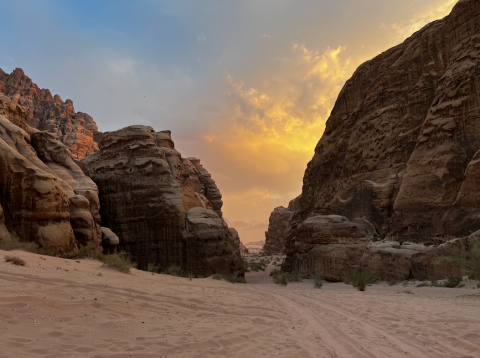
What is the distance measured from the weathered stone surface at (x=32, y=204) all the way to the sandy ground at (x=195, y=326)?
620 cm

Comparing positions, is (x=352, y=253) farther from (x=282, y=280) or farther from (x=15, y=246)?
(x=15, y=246)

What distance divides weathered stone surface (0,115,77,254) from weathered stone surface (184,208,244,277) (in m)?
7.25

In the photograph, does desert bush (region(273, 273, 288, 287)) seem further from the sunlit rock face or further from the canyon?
the sunlit rock face

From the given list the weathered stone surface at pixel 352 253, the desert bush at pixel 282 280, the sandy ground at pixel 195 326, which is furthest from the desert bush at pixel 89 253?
the weathered stone surface at pixel 352 253

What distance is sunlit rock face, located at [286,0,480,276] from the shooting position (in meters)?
16.8

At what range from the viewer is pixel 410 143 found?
21750mm

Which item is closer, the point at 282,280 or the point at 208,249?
the point at 282,280

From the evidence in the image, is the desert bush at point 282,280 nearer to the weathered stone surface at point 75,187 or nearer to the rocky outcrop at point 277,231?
the weathered stone surface at point 75,187

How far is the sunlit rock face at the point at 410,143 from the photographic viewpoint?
16797 mm

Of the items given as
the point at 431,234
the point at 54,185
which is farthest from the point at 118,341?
the point at 431,234

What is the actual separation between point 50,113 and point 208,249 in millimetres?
68544

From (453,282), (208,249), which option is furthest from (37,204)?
(453,282)

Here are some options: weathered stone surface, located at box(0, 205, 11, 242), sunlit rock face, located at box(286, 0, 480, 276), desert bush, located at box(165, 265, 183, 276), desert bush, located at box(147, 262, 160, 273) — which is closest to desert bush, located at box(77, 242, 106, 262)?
weathered stone surface, located at box(0, 205, 11, 242)

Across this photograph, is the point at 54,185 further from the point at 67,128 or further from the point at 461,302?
the point at 67,128
